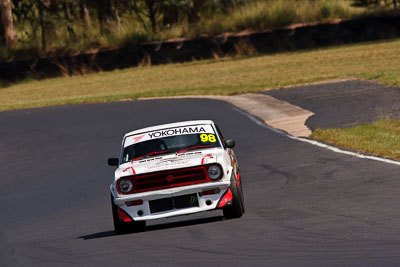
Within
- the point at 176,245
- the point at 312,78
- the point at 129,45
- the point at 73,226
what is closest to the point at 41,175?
the point at 73,226

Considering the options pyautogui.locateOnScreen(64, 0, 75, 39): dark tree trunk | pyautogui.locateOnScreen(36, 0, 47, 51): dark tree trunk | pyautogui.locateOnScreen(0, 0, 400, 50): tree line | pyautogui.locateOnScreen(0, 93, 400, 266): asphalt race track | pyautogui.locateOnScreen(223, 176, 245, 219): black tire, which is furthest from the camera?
pyautogui.locateOnScreen(64, 0, 75, 39): dark tree trunk

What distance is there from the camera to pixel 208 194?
12.3m

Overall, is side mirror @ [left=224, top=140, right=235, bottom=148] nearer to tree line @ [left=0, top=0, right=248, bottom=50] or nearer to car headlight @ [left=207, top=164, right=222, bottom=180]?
car headlight @ [left=207, top=164, right=222, bottom=180]

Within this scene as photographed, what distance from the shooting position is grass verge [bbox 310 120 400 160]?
1947 centimetres

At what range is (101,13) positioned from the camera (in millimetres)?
63344

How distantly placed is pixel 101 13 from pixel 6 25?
7281 mm

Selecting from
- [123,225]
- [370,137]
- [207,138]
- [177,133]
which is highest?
[177,133]

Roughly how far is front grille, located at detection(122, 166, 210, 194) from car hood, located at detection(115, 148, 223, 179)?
0.22 feet

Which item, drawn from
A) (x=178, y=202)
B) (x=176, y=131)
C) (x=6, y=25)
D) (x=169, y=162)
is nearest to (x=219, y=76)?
(x=6, y=25)

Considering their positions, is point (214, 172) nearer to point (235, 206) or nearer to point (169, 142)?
point (235, 206)

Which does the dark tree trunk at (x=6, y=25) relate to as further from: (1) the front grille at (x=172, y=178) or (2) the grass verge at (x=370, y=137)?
(1) the front grille at (x=172, y=178)

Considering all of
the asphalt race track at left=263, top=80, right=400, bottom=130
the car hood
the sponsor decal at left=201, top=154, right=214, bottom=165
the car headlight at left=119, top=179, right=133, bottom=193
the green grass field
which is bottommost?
the green grass field

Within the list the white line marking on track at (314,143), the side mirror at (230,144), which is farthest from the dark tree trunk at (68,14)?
the side mirror at (230,144)

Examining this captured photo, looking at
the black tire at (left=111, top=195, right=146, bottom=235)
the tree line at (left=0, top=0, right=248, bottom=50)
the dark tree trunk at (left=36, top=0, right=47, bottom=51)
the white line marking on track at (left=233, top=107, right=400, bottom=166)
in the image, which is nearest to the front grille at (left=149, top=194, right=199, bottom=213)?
the black tire at (left=111, top=195, right=146, bottom=235)
